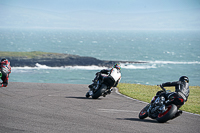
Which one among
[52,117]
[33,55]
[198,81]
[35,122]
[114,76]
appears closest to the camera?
[35,122]

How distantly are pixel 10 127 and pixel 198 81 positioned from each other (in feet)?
236

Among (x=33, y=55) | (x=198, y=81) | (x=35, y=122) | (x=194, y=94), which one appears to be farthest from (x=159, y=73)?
(x=35, y=122)

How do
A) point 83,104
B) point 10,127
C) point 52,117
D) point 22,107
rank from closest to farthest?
point 10,127 < point 52,117 < point 22,107 < point 83,104

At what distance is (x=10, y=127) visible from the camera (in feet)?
30.4

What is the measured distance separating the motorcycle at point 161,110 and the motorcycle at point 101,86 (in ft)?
14.6

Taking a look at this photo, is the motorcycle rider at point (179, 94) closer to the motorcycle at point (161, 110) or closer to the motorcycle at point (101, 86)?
the motorcycle at point (161, 110)

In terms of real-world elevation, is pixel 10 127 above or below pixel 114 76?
below

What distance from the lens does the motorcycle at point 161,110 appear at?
34.1ft

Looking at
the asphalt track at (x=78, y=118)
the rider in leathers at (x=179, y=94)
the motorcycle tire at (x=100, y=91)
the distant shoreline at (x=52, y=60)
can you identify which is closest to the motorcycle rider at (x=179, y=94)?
the rider in leathers at (x=179, y=94)

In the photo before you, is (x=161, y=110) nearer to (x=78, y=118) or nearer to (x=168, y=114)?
(x=168, y=114)

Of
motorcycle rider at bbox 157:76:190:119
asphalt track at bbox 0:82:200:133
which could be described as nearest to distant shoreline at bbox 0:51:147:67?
asphalt track at bbox 0:82:200:133

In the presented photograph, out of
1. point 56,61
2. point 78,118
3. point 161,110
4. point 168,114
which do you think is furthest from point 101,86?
point 56,61

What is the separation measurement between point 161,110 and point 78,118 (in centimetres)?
269

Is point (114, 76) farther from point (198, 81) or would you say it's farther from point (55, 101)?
point (198, 81)
